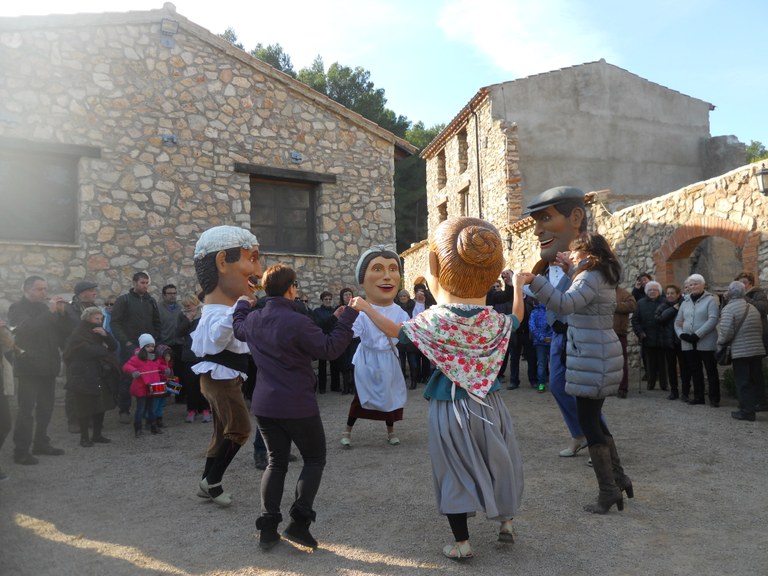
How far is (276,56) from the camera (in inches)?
1222

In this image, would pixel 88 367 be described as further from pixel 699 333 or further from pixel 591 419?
pixel 699 333

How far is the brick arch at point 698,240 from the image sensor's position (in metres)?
8.75

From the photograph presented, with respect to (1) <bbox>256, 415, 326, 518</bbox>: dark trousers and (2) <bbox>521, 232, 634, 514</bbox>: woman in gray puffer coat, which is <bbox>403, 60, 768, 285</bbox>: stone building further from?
(1) <bbox>256, 415, 326, 518</bbox>: dark trousers

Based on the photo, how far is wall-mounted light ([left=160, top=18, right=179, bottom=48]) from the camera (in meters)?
9.59

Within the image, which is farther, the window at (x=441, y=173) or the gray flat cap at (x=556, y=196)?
the window at (x=441, y=173)

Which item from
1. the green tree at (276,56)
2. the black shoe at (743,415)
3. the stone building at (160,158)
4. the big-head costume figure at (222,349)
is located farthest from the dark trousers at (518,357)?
the green tree at (276,56)

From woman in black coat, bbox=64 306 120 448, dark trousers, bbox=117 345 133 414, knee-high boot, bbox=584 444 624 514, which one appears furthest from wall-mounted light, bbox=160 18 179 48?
knee-high boot, bbox=584 444 624 514

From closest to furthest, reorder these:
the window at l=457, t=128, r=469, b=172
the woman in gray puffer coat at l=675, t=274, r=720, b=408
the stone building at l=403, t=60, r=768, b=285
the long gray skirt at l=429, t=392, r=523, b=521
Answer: the long gray skirt at l=429, t=392, r=523, b=521, the woman in gray puffer coat at l=675, t=274, r=720, b=408, the stone building at l=403, t=60, r=768, b=285, the window at l=457, t=128, r=469, b=172

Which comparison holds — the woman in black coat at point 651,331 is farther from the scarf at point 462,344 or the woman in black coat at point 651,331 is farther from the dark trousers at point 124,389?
the dark trousers at point 124,389

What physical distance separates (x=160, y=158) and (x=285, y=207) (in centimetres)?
224

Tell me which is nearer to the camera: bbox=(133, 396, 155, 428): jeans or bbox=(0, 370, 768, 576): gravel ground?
bbox=(0, 370, 768, 576): gravel ground

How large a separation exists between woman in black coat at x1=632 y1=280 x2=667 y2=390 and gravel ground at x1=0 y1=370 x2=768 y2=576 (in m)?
2.33

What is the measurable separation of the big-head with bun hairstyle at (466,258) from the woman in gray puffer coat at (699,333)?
5255mm

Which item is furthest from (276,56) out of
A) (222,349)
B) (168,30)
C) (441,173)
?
(222,349)
